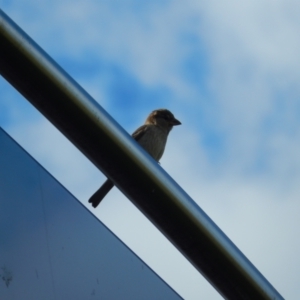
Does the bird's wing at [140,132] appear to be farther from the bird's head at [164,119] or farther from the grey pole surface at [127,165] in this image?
the grey pole surface at [127,165]

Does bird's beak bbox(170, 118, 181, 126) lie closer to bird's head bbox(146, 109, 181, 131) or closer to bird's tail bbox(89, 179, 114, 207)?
bird's head bbox(146, 109, 181, 131)

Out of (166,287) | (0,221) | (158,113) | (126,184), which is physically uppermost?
(158,113)

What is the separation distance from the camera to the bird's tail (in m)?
5.45

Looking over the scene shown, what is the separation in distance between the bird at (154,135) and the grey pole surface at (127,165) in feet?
13.9

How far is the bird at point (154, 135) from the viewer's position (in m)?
5.50

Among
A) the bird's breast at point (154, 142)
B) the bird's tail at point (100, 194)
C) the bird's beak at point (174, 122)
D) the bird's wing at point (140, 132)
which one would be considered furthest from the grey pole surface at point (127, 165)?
the bird's beak at point (174, 122)

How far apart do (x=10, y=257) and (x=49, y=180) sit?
0.65 ft

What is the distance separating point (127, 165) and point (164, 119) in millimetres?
5187

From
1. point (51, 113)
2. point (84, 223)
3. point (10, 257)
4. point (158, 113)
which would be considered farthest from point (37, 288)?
point (158, 113)

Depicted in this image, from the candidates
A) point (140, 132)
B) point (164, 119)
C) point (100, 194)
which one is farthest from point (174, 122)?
point (100, 194)

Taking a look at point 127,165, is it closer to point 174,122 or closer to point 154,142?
point 154,142

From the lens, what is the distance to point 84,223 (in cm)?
138

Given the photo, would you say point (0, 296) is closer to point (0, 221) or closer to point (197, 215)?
point (0, 221)

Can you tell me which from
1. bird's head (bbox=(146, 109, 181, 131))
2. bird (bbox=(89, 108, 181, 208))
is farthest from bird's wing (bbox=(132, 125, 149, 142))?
bird's head (bbox=(146, 109, 181, 131))
